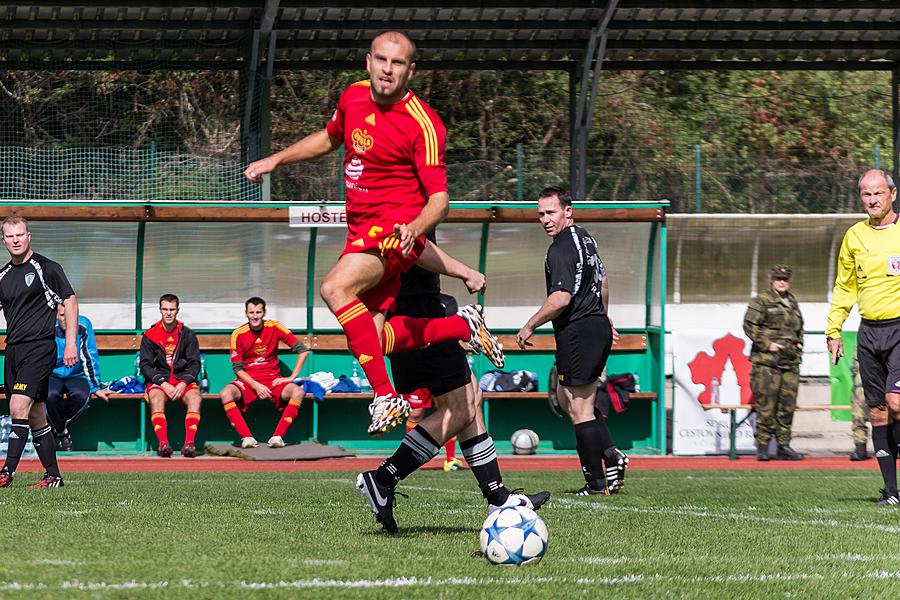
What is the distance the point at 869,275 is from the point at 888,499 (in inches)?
54.7

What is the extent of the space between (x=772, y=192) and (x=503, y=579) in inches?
711

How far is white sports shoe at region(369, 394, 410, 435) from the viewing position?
205 inches

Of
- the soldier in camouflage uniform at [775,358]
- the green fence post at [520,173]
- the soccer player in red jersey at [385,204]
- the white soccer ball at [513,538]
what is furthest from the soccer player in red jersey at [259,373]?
the white soccer ball at [513,538]

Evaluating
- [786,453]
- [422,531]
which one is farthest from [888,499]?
[786,453]

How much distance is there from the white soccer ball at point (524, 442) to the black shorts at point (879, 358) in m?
7.37

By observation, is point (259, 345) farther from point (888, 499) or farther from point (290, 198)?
point (888, 499)

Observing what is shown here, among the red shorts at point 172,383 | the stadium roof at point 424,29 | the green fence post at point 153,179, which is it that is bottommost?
the red shorts at point 172,383

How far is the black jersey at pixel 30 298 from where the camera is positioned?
861 centimetres

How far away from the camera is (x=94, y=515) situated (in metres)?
6.55

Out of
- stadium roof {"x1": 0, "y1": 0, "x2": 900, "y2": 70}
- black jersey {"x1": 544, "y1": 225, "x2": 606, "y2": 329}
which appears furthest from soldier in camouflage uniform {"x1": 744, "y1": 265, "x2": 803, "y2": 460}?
black jersey {"x1": 544, "y1": 225, "x2": 606, "y2": 329}

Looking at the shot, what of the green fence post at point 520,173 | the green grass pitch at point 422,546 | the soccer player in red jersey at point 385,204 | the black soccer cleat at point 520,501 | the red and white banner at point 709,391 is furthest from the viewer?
the green fence post at point 520,173

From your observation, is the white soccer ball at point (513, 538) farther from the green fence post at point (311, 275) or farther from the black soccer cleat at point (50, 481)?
the green fence post at point (311, 275)

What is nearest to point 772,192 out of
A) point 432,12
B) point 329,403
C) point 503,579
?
point 432,12

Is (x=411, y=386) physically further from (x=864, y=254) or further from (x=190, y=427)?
(x=190, y=427)
